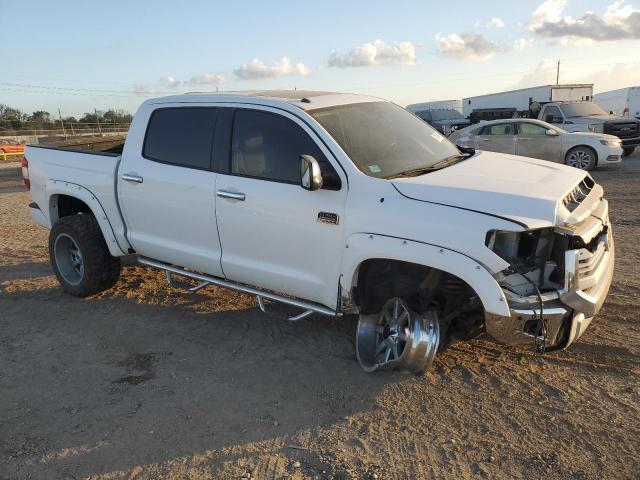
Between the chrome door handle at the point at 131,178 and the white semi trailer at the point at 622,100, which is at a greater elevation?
the chrome door handle at the point at 131,178

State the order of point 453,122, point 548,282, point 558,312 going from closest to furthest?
point 558,312 < point 548,282 < point 453,122

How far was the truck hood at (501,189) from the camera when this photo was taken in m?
3.17

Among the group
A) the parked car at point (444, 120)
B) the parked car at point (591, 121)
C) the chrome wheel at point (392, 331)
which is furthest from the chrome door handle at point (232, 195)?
the parked car at point (444, 120)

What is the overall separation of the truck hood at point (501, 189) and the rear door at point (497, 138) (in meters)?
11.0

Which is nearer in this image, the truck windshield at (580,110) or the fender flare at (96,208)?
the fender flare at (96,208)

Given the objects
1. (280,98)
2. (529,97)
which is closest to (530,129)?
(280,98)

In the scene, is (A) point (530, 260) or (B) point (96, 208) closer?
(A) point (530, 260)

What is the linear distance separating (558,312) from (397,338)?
1.08 meters

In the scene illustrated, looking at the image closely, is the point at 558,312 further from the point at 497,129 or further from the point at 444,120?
the point at 444,120

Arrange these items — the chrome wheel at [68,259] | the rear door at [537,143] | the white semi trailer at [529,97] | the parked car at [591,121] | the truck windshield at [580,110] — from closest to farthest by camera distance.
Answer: the chrome wheel at [68,259], the rear door at [537,143], the parked car at [591,121], the truck windshield at [580,110], the white semi trailer at [529,97]

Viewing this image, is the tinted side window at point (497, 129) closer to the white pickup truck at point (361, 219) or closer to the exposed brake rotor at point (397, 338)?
the white pickup truck at point (361, 219)

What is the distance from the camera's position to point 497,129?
14.8 metres

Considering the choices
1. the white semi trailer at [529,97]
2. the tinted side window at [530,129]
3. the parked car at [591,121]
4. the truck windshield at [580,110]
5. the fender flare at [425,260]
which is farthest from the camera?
the white semi trailer at [529,97]

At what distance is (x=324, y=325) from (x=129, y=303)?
2.16m
